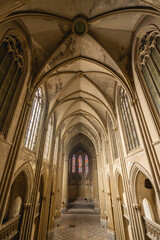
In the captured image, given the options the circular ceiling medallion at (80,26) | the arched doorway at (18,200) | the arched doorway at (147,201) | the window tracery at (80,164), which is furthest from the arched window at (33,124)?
the window tracery at (80,164)

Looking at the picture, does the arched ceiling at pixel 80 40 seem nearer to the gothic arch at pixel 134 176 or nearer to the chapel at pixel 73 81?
the chapel at pixel 73 81

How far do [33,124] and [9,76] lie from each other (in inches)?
137

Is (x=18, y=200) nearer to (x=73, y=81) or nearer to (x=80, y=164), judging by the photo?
(x=73, y=81)

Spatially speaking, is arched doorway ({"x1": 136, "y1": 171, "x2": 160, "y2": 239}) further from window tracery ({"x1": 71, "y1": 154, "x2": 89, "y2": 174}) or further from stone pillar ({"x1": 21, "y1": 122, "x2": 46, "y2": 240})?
window tracery ({"x1": 71, "y1": 154, "x2": 89, "y2": 174})

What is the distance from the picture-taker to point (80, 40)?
25.2 ft

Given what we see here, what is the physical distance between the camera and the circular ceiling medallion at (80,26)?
655cm

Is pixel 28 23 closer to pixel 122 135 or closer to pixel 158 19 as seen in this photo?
pixel 158 19

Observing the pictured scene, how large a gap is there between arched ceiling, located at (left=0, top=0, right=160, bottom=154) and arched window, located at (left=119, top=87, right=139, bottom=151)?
1.25 metres

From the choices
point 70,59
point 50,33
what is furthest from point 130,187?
point 50,33

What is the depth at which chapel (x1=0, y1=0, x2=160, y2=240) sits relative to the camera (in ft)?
16.8

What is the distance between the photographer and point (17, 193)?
672 centimetres

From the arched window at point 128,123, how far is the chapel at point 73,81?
0.21ft

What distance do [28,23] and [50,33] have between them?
1288 mm

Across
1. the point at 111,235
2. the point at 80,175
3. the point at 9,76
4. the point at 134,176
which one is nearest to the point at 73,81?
the point at 9,76
